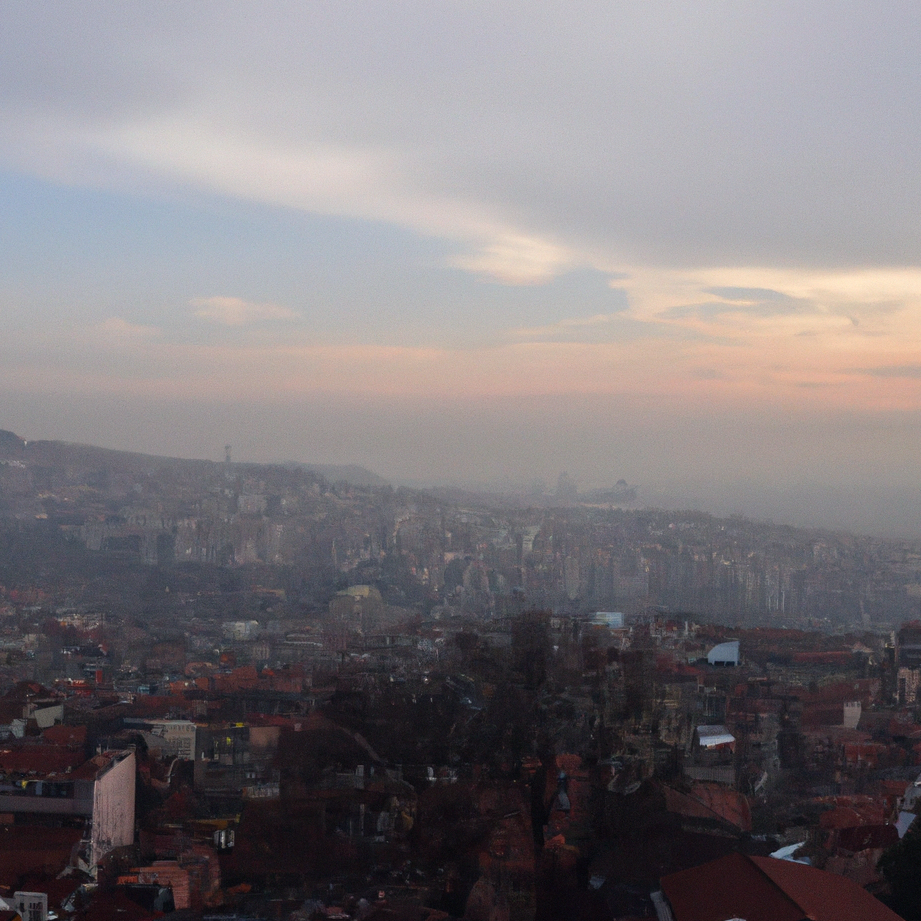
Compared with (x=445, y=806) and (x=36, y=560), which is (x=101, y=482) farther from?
(x=445, y=806)

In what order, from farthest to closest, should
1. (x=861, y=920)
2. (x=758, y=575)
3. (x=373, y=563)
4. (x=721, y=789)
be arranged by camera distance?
1. (x=373, y=563)
2. (x=758, y=575)
3. (x=721, y=789)
4. (x=861, y=920)

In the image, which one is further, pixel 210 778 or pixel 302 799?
pixel 210 778

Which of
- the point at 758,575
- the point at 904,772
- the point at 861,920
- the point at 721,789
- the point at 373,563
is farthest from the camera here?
the point at 373,563

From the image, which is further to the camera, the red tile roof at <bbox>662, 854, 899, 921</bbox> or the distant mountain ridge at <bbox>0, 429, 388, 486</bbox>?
the distant mountain ridge at <bbox>0, 429, 388, 486</bbox>

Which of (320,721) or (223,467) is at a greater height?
(223,467)

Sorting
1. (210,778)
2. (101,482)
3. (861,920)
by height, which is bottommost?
(210,778)

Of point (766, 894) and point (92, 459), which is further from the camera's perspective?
point (92, 459)

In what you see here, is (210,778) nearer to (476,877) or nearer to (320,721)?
(320,721)

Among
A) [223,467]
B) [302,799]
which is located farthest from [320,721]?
[223,467]

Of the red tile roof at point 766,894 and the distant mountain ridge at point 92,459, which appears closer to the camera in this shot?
the red tile roof at point 766,894
